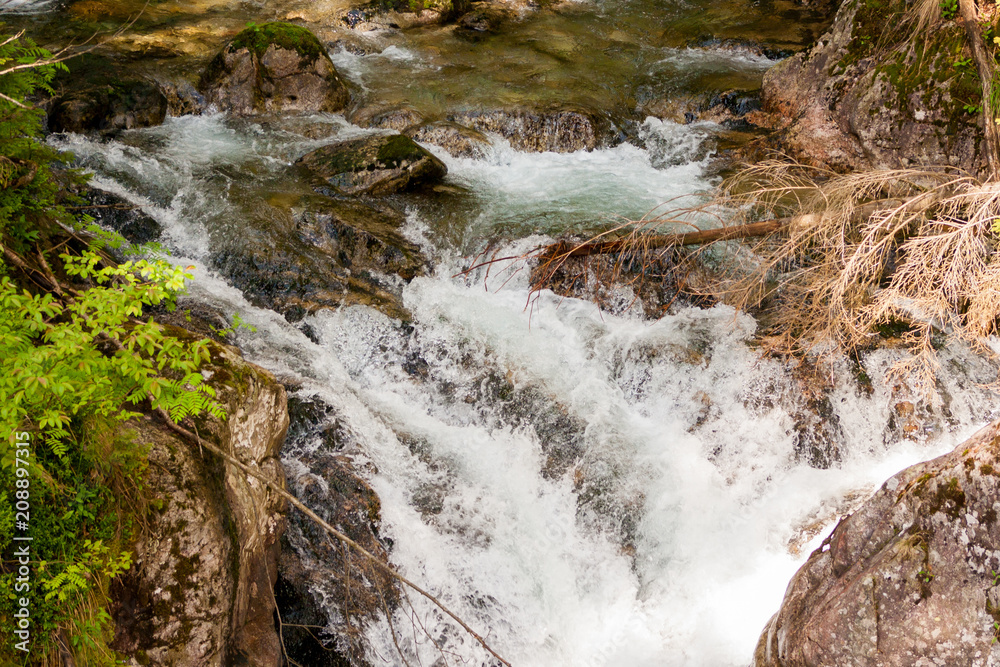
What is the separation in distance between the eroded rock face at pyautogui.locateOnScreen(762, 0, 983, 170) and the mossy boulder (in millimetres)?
6471

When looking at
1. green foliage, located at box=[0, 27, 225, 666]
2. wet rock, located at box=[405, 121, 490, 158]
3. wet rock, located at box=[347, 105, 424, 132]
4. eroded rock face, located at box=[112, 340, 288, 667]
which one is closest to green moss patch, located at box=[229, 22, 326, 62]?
wet rock, located at box=[347, 105, 424, 132]

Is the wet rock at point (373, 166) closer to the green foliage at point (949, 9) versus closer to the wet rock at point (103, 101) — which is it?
the wet rock at point (103, 101)

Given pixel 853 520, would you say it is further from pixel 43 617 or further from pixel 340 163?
pixel 340 163

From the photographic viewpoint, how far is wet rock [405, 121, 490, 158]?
28.9 feet

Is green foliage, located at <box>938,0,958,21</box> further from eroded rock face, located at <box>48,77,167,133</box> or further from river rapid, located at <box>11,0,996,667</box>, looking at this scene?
eroded rock face, located at <box>48,77,167,133</box>

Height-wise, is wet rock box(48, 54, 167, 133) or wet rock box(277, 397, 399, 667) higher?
wet rock box(48, 54, 167, 133)

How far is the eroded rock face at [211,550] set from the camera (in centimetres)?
318

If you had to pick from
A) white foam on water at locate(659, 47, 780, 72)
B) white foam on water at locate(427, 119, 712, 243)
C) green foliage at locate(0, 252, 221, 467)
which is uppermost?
white foam on water at locate(659, 47, 780, 72)

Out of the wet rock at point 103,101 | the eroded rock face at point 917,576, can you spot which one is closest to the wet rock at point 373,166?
the wet rock at point 103,101

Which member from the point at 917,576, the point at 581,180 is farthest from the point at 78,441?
the point at 581,180

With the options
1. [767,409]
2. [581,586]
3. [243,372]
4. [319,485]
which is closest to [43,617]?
[243,372]

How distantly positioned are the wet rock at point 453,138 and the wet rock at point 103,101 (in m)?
3.48

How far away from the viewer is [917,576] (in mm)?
3270

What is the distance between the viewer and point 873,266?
4.08 metres
